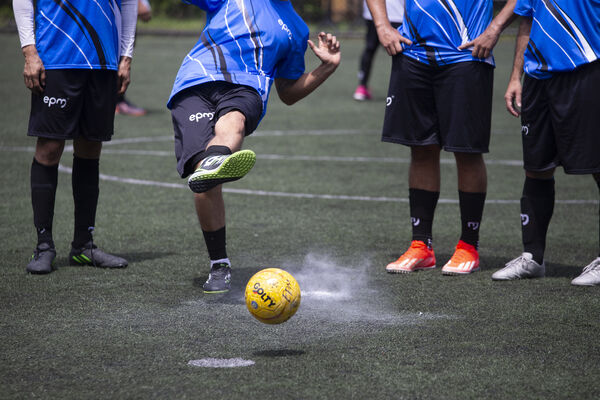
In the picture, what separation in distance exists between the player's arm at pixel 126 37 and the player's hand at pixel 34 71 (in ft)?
1.74

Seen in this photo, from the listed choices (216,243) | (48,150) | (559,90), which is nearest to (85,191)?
(48,150)

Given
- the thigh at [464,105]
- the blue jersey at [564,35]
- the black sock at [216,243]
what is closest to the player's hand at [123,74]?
the black sock at [216,243]

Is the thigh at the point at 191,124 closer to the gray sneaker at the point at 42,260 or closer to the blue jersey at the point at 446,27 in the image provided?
the gray sneaker at the point at 42,260

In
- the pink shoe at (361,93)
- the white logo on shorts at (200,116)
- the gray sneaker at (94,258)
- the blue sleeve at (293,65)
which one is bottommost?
the pink shoe at (361,93)

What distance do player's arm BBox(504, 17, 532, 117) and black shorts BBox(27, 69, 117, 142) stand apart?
246 centimetres

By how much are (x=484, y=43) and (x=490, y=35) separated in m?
0.06

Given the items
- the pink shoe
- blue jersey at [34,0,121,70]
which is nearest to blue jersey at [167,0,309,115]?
blue jersey at [34,0,121,70]

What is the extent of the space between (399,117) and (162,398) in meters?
2.81

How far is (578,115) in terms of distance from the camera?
16.6 feet

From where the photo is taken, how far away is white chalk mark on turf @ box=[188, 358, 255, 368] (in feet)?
12.3

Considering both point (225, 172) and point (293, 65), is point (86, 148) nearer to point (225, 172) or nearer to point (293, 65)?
point (293, 65)

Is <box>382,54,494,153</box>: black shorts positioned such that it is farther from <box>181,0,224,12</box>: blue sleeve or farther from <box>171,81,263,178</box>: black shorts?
<box>181,0,224,12</box>: blue sleeve

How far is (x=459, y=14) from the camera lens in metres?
5.41

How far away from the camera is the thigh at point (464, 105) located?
5.41 m
